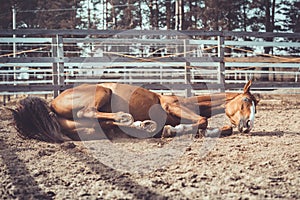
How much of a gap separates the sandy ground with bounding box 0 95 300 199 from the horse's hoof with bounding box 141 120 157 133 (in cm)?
12

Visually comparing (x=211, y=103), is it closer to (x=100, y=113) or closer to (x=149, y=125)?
(x=149, y=125)

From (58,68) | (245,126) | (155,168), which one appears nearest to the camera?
(155,168)

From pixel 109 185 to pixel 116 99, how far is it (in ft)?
6.60

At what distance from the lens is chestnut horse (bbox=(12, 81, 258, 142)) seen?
409cm

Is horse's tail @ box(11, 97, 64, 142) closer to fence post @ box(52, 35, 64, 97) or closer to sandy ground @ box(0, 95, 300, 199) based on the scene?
sandy ground @ box(0, 95, 300, 199)

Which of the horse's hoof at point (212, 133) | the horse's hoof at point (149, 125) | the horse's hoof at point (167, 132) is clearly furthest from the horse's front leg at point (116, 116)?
the horse's hoof at point (212, 133)

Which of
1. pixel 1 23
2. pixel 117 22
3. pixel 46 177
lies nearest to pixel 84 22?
pixel 117 22

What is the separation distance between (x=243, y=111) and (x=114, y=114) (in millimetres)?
1406

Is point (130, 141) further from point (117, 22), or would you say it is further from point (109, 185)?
point (117, 22)

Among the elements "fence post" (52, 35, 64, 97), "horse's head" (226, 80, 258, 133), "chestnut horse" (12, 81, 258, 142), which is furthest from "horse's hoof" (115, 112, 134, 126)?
"fence post" (52, 35, 64, 97)

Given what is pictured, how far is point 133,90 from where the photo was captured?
4.41m

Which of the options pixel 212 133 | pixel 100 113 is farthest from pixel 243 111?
pixel 100 113

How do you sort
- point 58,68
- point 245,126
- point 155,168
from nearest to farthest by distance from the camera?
point 155,168 → point 245,126 → point 58,68

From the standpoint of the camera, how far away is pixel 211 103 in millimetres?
4586
